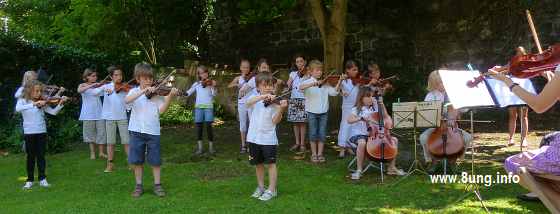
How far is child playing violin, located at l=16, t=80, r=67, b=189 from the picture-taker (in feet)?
22.6

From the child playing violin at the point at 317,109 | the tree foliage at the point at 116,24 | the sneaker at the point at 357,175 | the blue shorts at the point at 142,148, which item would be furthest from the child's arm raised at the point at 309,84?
the tree foliage at the point at 116,24

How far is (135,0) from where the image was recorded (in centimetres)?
1538

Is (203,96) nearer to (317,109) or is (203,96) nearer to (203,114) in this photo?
(203,114)

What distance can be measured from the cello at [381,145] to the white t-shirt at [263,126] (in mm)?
1268

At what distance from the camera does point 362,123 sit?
23.9 ft

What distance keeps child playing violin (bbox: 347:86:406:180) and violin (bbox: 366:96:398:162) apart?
0.05m

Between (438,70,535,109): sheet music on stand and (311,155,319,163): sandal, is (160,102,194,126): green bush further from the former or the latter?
(438,70,535,109): sheet music on stand

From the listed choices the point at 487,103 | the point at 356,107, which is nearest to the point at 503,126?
the point at 356,107

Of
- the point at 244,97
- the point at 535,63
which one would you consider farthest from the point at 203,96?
the point at 535,63

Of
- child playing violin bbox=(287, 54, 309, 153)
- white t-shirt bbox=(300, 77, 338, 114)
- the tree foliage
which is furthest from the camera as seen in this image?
the tree foliage

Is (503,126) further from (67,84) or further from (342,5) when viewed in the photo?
(67,84)

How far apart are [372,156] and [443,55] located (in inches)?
306

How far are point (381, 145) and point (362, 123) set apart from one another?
2.47 ft

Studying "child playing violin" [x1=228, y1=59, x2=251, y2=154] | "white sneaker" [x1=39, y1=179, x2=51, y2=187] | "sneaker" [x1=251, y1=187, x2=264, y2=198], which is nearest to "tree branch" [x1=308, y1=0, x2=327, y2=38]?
"child playing violin" [x1=228, y1=59, x2=251, y2=154]
